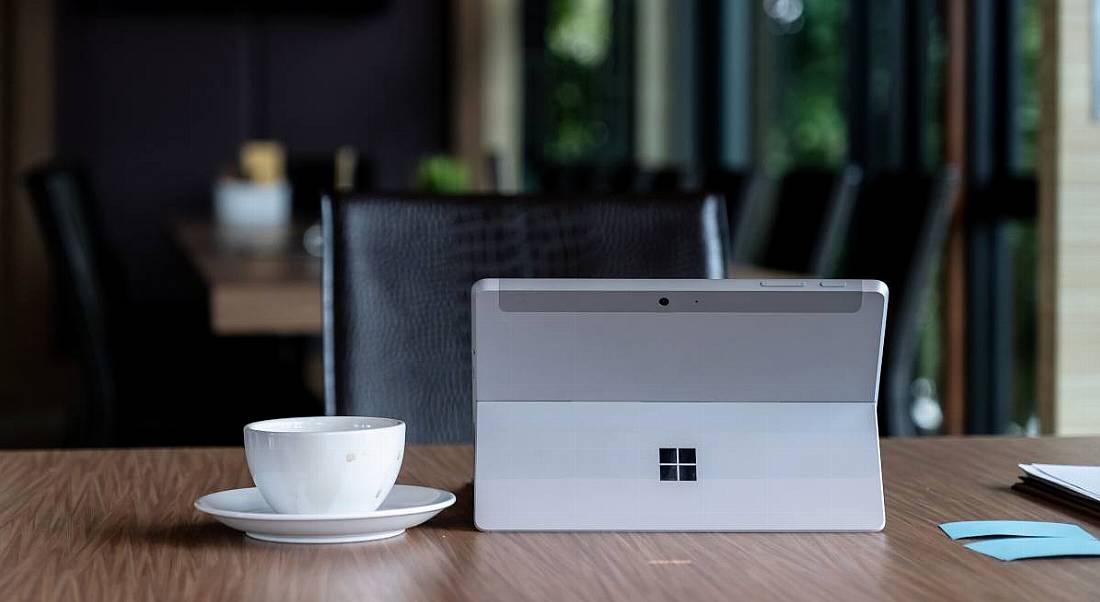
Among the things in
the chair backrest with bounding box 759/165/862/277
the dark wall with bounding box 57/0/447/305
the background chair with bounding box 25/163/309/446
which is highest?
the dark wall with bounding box 57/0/447/305

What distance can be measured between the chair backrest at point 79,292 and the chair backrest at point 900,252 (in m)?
1.30

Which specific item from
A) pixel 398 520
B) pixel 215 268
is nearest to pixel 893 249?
pixel 215 268

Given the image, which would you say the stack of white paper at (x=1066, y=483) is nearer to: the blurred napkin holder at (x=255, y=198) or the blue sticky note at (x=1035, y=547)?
the blue sticky note at (x=1035, y=547)

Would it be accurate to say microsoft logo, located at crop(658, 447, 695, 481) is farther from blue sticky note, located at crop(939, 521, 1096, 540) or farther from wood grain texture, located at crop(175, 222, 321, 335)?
wood grain texture, located at crop(175, 222, 321, 335)

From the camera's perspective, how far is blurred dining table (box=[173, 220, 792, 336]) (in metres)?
2.42

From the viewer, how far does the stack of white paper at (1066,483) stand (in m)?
0.95

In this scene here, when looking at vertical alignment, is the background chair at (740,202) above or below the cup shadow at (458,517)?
above

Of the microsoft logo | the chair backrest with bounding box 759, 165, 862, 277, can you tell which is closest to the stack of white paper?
the microsoft logo

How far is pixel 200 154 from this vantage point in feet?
25.5

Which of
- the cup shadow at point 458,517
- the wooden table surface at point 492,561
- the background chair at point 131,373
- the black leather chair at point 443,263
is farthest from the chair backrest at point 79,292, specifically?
the cup shadow at point 458,517

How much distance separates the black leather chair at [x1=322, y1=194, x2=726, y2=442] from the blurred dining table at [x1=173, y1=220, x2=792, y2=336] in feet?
2.71

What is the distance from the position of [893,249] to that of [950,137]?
1.64m

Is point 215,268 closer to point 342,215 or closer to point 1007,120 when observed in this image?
point 342,215

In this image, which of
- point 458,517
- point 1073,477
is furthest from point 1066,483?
point 458,517
